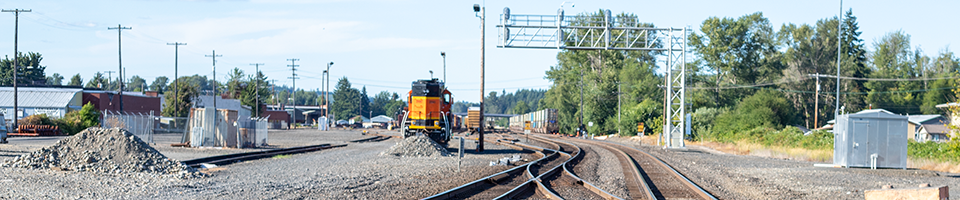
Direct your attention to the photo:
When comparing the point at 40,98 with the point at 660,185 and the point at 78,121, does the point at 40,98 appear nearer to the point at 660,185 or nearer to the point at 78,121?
the point at 78,121

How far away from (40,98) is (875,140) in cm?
6602

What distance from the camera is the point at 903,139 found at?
20.2 m

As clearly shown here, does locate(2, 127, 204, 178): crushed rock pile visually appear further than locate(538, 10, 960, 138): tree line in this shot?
No

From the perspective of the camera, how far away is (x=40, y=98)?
62.5 m

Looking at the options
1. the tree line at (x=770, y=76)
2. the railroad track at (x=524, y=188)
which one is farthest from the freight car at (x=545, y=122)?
the railroad track at (x=524, y=188)

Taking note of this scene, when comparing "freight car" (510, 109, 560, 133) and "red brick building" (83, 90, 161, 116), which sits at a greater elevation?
"red brick building" (83, 90, 161, 116)

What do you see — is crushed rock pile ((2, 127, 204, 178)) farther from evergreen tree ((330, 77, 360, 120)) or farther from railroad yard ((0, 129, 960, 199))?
evergreen tree ((330, 77, 360, 120))

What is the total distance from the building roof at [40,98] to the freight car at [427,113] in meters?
45.3

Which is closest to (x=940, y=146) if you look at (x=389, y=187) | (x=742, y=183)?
(x=742, y=183)

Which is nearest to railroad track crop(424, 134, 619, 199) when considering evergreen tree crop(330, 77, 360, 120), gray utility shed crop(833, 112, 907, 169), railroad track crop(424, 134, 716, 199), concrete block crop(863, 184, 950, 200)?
railroad track crop(424, 134, 716, 199)

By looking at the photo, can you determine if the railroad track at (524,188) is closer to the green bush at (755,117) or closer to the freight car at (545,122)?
the green bush at (755,117)

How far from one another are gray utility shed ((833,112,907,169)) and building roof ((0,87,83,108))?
6132 cm

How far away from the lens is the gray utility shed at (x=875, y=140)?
20234 mm

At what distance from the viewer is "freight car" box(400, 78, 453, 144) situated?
94.4 ft
